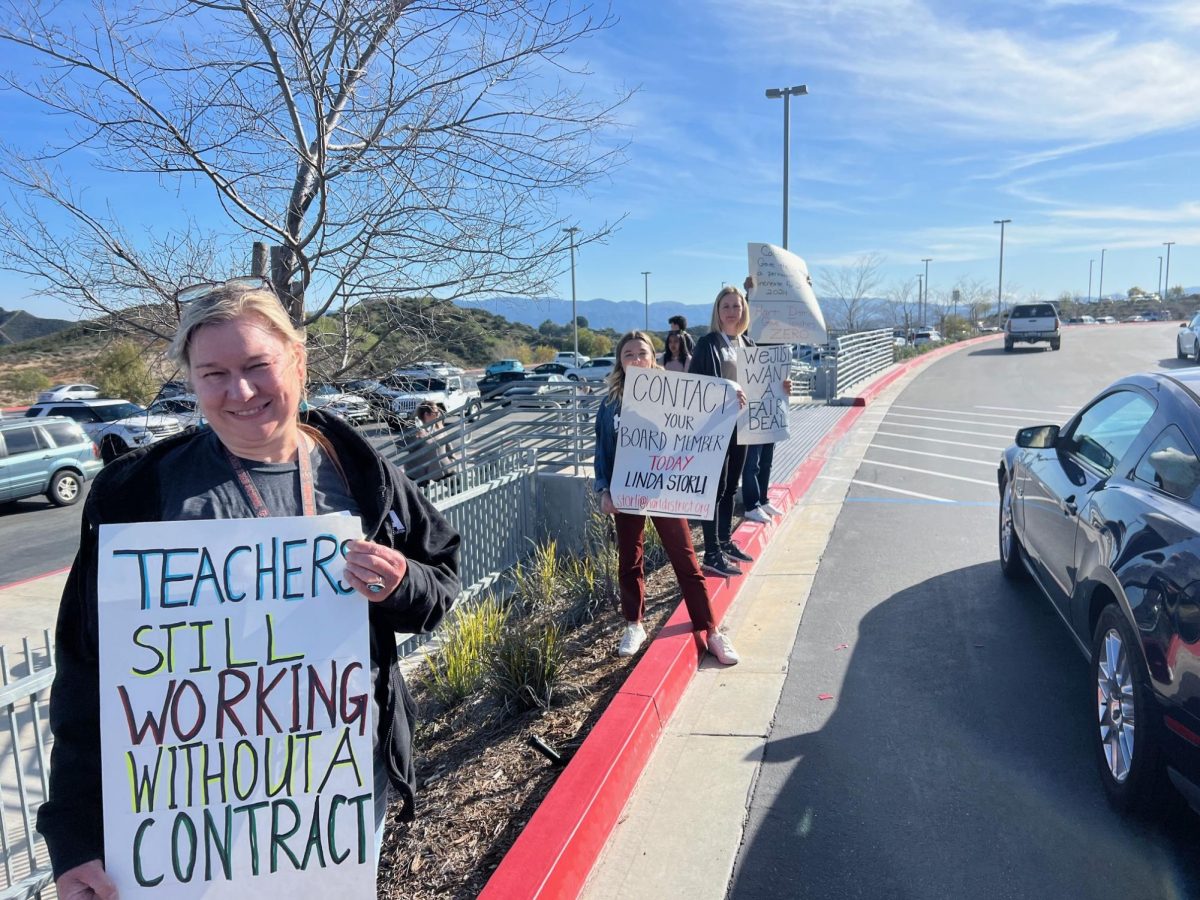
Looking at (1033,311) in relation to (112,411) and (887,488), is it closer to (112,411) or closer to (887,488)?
(887,488)

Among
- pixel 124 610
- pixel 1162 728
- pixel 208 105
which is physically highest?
pixel 208 105

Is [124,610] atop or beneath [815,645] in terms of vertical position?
atop

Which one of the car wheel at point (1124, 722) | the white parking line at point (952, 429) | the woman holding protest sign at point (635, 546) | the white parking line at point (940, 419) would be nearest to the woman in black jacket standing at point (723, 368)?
the woman holding protest sign at point (635, 546)

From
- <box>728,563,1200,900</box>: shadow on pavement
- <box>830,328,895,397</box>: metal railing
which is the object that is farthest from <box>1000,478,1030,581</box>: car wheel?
<box>830,328,895,397</box>: metal railing

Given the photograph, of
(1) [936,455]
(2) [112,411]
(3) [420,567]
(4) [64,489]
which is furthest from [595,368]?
(3) [420,567]

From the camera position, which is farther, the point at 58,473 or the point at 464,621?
the point at 58,473

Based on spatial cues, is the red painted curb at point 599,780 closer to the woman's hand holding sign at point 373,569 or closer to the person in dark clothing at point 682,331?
the woman's hand holding sign at point 373,569

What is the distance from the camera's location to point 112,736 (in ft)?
5.16

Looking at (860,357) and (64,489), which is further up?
(860,357)

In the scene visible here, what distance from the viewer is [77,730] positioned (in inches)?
61.9

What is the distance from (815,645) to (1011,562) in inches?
69.1

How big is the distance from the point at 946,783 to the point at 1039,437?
2.21 m

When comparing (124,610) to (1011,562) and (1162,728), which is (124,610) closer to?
(1162,728)

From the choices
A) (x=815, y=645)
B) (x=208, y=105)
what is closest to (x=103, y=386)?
(x=208, y=105)
